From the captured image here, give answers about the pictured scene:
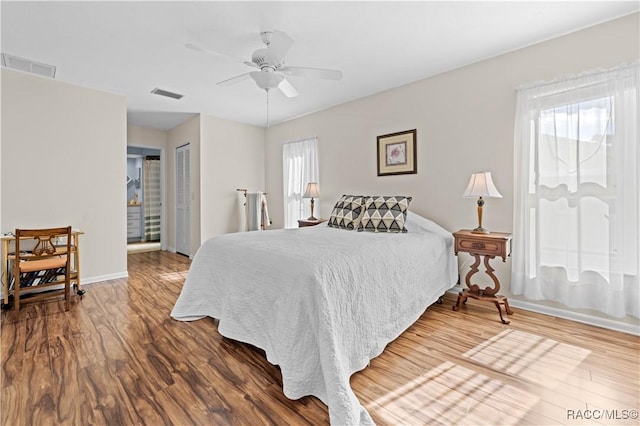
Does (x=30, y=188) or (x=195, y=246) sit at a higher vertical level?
(x=30, y=188)

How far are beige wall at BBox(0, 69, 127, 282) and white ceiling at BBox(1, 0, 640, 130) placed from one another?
13.2 inches

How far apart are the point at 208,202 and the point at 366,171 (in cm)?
272

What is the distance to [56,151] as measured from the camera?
11.5 ft

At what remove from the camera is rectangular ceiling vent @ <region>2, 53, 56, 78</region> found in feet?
9.51

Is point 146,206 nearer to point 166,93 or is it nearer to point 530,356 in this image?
point 166,93

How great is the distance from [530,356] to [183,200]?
563 centimetres

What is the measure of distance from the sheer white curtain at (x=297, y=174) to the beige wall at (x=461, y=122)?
0.53 metres

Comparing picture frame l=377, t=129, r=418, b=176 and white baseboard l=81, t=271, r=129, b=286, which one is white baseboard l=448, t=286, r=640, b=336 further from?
white baseboard l=81, t=271, r=129, b=286

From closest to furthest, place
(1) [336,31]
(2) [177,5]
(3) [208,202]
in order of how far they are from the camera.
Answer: (2) [177,5]
(1) [336,31]
(3) [208,202]

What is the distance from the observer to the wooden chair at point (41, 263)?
2736 millimetres

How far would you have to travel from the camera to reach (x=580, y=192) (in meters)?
2.48

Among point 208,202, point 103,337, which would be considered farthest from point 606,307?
point 208,202

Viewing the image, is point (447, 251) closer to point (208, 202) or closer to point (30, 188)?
point (208, 202)

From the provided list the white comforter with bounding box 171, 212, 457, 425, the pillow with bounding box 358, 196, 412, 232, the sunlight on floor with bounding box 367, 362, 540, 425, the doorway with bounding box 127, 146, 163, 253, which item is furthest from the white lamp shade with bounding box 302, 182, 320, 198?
the doorway with bounding box 127, 146, 163, 253
